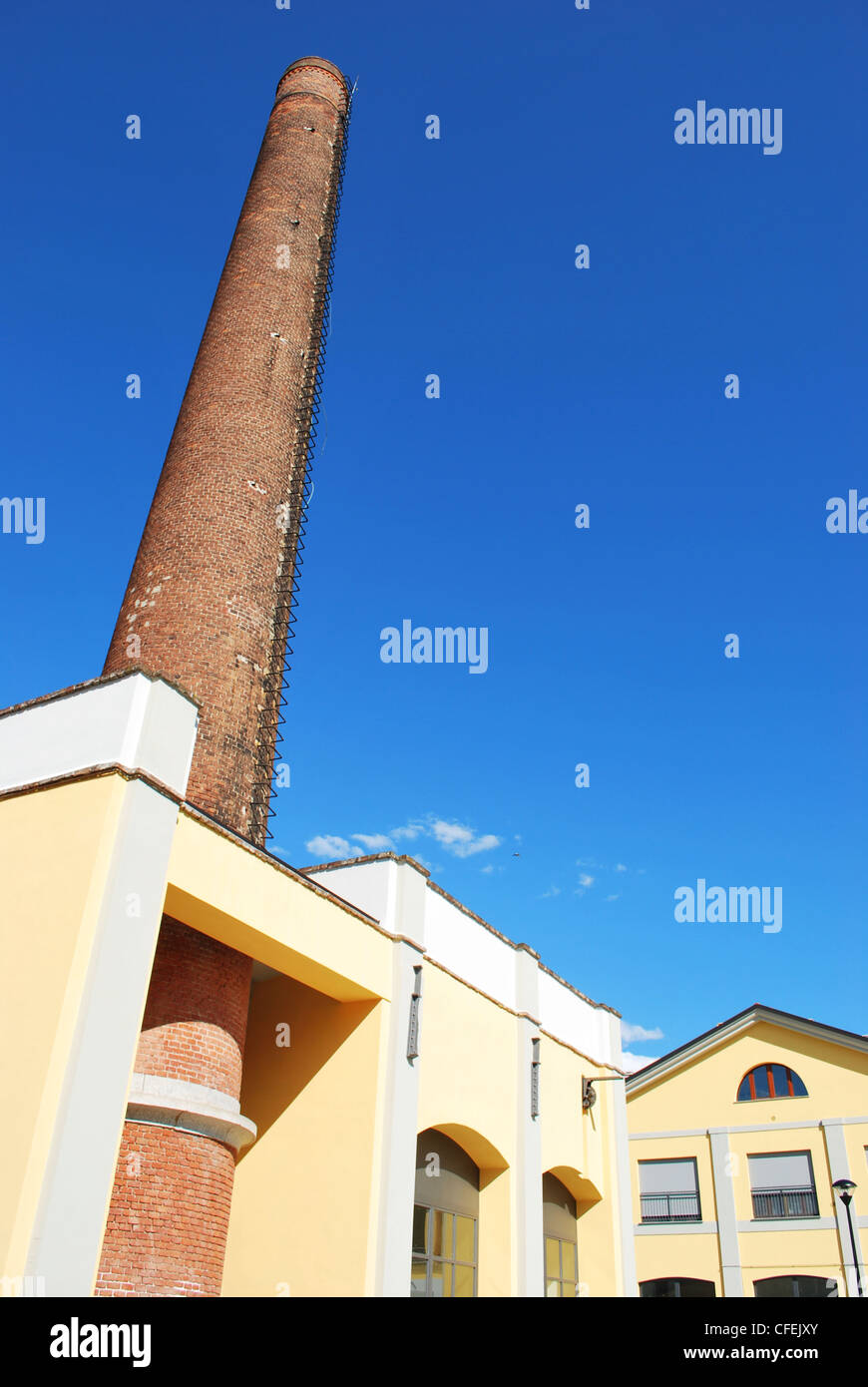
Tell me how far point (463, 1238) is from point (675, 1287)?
12576mm

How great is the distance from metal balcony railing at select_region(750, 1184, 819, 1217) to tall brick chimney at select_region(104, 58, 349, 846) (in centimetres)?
1760

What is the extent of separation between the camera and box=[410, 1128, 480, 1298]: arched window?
551 inches

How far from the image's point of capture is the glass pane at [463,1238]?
48.5ft

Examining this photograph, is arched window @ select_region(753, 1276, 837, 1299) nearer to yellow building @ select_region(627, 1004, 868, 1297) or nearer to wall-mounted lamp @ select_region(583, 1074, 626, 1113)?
yellow building @ select_region(627, 1004, 868, 1297)

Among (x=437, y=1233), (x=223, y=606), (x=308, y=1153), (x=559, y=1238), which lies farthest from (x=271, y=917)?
(x=559, y=1238)

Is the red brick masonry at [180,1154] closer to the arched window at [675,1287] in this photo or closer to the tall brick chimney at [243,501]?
the tall brick chimney at [243,501]

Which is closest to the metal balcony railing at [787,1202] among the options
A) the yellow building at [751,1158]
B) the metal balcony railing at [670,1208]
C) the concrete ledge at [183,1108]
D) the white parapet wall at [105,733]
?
the yellow building at [751,1158]

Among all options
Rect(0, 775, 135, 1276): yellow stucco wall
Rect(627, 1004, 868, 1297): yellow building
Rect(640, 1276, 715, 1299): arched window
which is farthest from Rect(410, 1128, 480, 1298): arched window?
Rect(640, 1276, 715, 1299): arched window

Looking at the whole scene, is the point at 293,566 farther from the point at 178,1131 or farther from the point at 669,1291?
the point at 669,1291

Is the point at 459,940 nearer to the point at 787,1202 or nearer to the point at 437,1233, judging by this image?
the point at 437,1233
